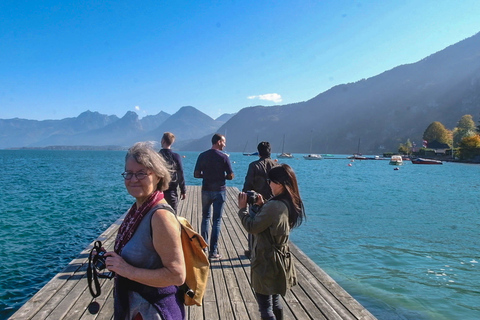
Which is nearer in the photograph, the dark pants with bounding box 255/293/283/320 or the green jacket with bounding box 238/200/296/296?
the green jacket with bounding box 238/200/296/296

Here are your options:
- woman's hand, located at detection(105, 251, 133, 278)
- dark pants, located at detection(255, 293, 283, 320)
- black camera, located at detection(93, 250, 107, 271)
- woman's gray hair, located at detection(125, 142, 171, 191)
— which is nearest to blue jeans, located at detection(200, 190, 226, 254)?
dark pants, located at detection(255, 293, 283, 320)

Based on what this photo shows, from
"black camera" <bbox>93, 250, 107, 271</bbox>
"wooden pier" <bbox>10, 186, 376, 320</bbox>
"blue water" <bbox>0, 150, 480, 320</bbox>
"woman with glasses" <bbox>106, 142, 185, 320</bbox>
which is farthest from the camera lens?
"blue water" <bbox>0, 150, 480, 320</bbox>

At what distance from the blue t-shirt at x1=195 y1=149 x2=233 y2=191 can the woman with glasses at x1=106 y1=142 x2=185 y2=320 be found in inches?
155

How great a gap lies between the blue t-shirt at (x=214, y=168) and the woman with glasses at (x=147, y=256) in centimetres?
394

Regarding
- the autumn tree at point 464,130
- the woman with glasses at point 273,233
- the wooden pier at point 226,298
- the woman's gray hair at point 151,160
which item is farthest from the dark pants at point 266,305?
the autumn tree at point 464,130

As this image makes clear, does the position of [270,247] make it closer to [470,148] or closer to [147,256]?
[147,256]

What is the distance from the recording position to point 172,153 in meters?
6.14

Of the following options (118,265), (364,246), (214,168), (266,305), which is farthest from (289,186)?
(364,246)

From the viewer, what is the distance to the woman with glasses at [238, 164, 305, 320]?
300cm

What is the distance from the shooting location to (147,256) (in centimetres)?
191

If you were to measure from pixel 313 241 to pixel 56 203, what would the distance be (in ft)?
52.3

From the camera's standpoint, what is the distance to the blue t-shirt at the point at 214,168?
6.03m

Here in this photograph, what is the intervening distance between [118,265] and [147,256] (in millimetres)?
160

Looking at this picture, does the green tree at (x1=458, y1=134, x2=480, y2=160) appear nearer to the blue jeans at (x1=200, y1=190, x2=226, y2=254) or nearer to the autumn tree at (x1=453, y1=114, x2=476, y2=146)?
the autumn tree at (x1=453, y1=114, x2=476, y2=146)
